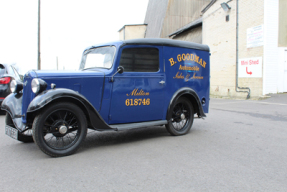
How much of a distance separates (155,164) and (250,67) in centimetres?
1471

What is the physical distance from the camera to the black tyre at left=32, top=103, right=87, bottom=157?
378 centimetres

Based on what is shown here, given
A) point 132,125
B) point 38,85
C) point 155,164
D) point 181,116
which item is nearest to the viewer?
point 155,164

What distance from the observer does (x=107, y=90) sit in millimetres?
4504

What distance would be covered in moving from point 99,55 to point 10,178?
9.16ft

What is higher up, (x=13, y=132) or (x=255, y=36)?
(x=255, y=36)

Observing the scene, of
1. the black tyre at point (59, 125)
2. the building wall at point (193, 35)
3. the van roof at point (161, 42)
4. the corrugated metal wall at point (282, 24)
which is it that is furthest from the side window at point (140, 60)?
the building wall at point (193, 35)

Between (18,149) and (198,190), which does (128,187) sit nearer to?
(198,190)

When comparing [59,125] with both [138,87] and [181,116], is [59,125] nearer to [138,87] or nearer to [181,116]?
[138,87]

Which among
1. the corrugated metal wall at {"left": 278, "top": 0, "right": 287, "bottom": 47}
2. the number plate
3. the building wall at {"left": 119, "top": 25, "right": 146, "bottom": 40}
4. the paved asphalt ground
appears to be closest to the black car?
the paved asphalt ground

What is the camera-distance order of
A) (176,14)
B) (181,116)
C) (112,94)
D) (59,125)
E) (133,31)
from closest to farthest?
1. (59,125)
2. (112,94)
3. (181,116)
4. (176,14)
5. (133,31)

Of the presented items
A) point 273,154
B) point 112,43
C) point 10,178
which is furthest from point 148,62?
point 10,178

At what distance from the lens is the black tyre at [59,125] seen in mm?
3783

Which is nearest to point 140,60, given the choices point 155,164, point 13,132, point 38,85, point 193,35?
point 38,85

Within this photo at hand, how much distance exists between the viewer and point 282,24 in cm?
1555
